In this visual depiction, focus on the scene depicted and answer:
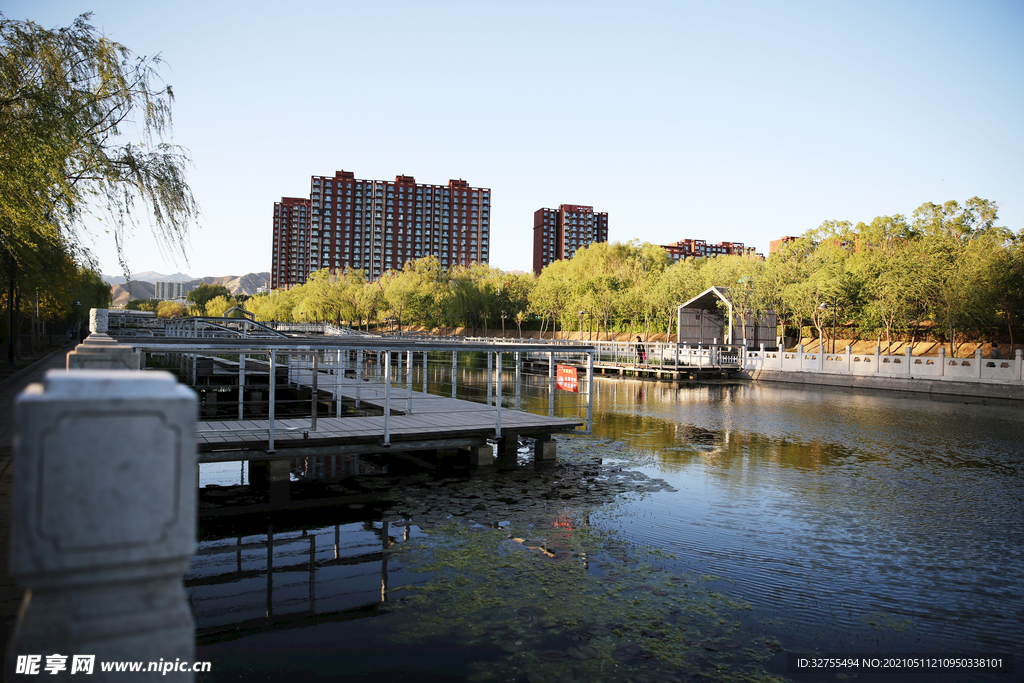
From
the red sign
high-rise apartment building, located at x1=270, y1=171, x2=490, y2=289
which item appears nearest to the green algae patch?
the red sign

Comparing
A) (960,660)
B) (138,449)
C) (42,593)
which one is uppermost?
(138,449)

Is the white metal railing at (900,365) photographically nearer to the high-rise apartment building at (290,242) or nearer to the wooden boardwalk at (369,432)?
the wooden boardwalk at (369,432)

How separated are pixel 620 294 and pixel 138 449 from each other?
54.3m

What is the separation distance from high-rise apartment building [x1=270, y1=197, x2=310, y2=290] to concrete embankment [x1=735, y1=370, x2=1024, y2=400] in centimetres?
15440

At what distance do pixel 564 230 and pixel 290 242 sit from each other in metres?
74.4

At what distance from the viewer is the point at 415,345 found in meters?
8.80

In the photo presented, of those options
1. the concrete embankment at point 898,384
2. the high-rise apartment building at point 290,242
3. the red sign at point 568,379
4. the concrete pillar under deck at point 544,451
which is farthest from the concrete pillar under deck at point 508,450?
the high-rise apartment building at point 290,242

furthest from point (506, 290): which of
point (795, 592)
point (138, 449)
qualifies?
point (138, 449)

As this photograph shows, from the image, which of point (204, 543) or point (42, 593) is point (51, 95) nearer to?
point (204, 543)

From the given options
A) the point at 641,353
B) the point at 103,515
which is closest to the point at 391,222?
the point at 641,353

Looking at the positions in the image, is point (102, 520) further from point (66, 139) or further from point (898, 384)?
point (898, 384)

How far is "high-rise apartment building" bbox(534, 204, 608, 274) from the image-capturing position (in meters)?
177

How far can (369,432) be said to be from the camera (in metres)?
9.63

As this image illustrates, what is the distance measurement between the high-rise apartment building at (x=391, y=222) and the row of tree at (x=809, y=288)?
81.8 m
